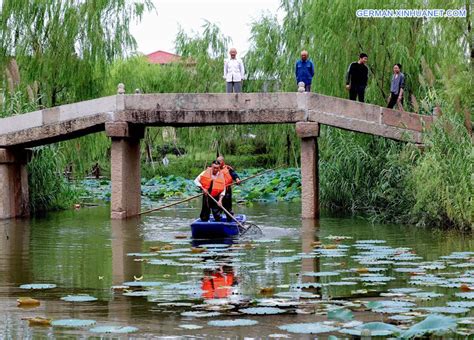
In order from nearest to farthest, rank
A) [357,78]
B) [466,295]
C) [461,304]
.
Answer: [461,304], [466,295], [357,78]

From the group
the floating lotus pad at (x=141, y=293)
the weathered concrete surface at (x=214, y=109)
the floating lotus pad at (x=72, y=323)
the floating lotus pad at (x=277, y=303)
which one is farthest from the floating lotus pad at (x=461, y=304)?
the weathered concrete surface at (x=214, y=109)

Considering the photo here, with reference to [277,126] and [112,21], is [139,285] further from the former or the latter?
[277,126]

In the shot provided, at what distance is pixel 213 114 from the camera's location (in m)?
23.7

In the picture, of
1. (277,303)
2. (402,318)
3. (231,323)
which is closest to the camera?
(231,323)

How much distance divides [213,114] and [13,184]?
533 cm

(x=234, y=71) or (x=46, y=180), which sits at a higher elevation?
(x=234, y=71)

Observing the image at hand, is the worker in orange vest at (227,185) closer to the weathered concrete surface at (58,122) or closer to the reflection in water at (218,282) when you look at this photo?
Result: the weathered concrete surface at (58,122)

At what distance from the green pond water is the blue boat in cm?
29

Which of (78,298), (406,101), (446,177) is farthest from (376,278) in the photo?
(406,101)

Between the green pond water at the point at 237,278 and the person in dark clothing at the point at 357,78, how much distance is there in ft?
11.1

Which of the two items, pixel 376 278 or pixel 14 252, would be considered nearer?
pixel 376 278

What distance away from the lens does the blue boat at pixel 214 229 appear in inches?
730

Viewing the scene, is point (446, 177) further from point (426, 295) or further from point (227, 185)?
point (426, 295)

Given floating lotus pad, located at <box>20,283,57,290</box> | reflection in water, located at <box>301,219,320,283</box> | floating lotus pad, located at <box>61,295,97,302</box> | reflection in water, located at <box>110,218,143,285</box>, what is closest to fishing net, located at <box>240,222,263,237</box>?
reflection in water, located at <box>301,219,320,283</box>
